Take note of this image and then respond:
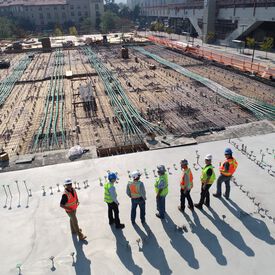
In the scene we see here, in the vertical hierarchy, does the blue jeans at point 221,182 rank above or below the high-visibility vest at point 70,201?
below

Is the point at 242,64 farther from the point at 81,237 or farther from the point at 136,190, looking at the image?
the point at 81,237

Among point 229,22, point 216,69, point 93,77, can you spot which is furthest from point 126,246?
point 229,22

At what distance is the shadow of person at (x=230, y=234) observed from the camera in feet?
16.4

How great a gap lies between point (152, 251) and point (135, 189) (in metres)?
1.16

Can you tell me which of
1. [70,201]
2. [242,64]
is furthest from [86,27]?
[70,201]

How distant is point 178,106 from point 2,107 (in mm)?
9334

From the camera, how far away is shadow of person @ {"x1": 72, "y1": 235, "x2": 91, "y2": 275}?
186 inches

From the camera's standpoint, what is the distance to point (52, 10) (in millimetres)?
84000

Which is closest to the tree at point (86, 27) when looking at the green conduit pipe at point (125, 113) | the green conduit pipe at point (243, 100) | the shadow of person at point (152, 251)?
the green conduit pipe at point (125, 113)

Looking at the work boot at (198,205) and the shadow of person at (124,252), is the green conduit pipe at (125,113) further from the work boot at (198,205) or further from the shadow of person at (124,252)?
the shadow of person at (124,252)

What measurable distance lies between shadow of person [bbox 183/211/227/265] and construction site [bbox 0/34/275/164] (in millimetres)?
4115

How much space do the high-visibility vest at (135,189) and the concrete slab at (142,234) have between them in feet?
2.62

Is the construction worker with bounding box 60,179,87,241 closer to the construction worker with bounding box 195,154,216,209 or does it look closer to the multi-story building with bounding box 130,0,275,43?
the construction worker with bounding box 195,154,216,209

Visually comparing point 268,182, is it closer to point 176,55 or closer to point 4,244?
point 4,244
